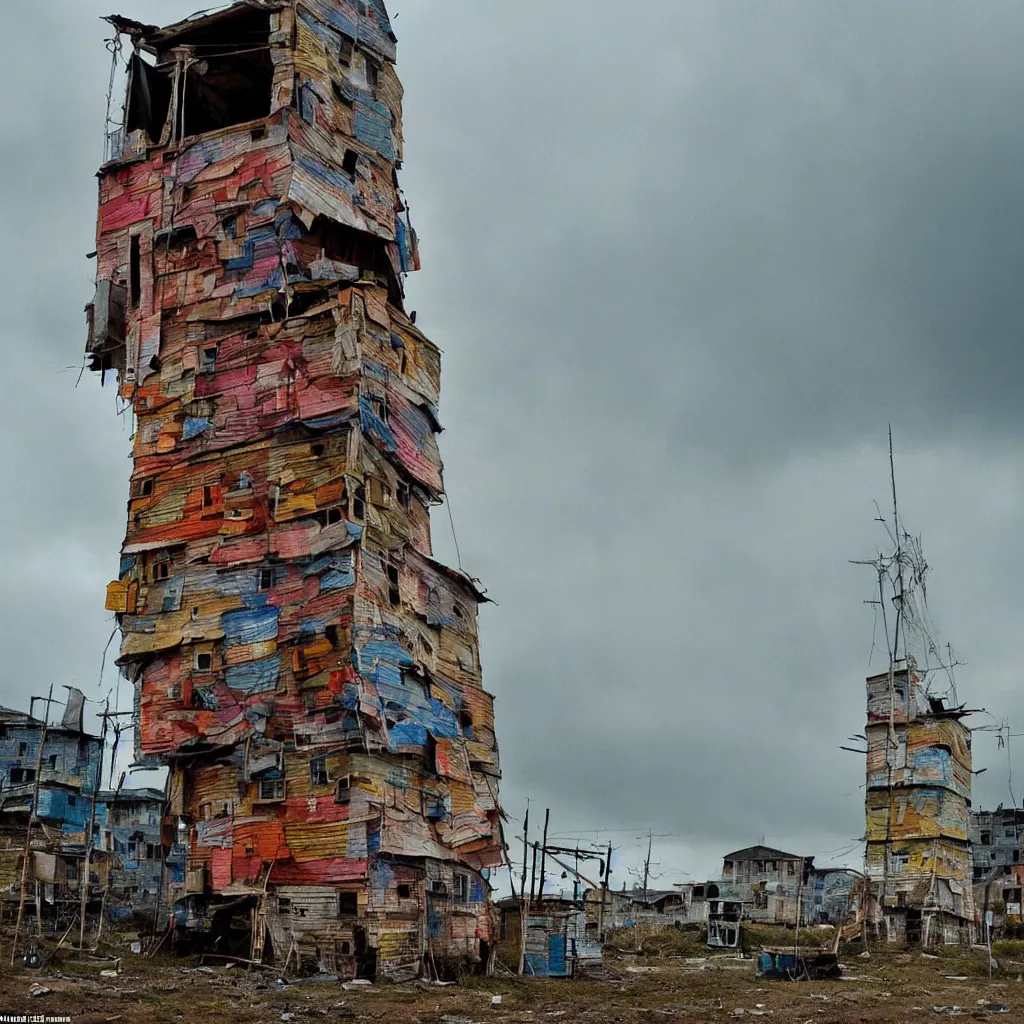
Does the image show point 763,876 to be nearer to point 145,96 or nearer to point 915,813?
point 915,813

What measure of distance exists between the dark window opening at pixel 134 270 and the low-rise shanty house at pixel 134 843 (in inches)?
1496

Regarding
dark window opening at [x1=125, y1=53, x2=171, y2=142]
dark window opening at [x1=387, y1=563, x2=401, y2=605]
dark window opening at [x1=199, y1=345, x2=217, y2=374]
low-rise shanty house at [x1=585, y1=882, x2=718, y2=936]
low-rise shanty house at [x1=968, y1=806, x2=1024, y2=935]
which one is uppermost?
dark window opening at [x1=125, y1=53, x2=171, y2=142]

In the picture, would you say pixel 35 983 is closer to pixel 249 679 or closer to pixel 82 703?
pixel 249 679

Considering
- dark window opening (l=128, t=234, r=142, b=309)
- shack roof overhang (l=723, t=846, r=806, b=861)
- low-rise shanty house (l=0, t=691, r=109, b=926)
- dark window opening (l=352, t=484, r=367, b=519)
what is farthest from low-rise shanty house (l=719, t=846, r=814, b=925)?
dark window opening (l=128, t=234, r=142, b=309)

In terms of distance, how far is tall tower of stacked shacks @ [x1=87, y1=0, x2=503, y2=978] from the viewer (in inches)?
2085

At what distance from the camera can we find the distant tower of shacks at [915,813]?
84.6 meters

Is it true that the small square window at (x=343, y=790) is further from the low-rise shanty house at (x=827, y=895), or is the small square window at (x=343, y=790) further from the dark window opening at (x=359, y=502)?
the low-rise shanty house at (x=827, y=895)

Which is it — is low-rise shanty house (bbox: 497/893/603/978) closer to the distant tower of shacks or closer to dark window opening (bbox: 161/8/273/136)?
the distant tower of shacks

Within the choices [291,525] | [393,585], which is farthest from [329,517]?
[393,585]

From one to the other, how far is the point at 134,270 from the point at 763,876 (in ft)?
268

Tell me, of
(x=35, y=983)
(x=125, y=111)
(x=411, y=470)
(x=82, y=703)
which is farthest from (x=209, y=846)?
(x=82, y=703)

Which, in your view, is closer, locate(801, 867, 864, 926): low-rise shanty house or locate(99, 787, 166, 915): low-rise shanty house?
locate(99, 787, 166, 915): low-rise shanty house

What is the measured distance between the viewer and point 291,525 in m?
57.1

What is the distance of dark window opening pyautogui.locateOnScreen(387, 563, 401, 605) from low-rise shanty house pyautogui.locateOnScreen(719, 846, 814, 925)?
67655 millimetres
